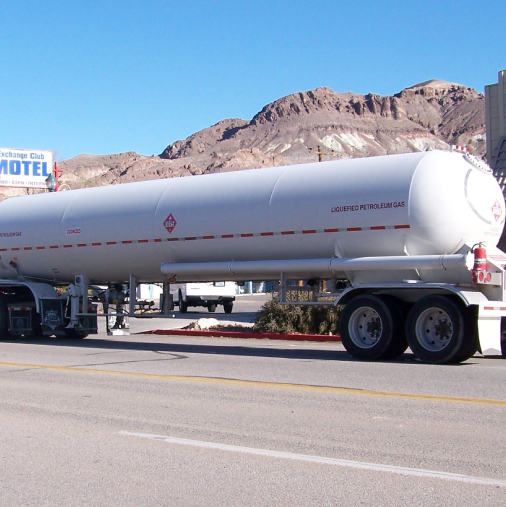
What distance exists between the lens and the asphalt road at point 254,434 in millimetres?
5609

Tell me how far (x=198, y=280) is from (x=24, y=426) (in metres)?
9.64

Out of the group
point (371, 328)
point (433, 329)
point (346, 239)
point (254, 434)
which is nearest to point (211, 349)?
point (371, 328)

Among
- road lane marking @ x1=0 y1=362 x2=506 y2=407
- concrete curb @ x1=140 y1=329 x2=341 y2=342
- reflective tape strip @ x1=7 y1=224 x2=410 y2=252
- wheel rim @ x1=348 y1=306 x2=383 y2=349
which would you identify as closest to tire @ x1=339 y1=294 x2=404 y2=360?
wheel rim @ x1=348 y1=306 x2=383 y2=349

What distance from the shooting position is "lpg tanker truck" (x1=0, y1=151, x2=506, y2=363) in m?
13.1

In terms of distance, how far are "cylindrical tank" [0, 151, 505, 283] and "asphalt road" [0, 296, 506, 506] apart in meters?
2.35

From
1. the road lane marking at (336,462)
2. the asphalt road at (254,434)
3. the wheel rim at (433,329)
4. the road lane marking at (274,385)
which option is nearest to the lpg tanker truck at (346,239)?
the wheel rim at (433,329)

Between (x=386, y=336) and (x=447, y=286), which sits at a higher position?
(x=447, y=286)

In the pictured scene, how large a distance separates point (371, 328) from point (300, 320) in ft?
20.3

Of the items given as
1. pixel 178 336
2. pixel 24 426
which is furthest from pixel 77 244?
pixel 24 426

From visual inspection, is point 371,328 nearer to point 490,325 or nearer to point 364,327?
point 364,327

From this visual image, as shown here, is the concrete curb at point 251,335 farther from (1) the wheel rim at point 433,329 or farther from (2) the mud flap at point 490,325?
(2) the mud flap at point 490,325

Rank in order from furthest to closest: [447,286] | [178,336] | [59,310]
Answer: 1. [178,336]
2. [59,310]
3. [447,286]

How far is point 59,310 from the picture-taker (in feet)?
64.6

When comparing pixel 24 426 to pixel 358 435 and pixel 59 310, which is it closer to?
pixel 358 435
